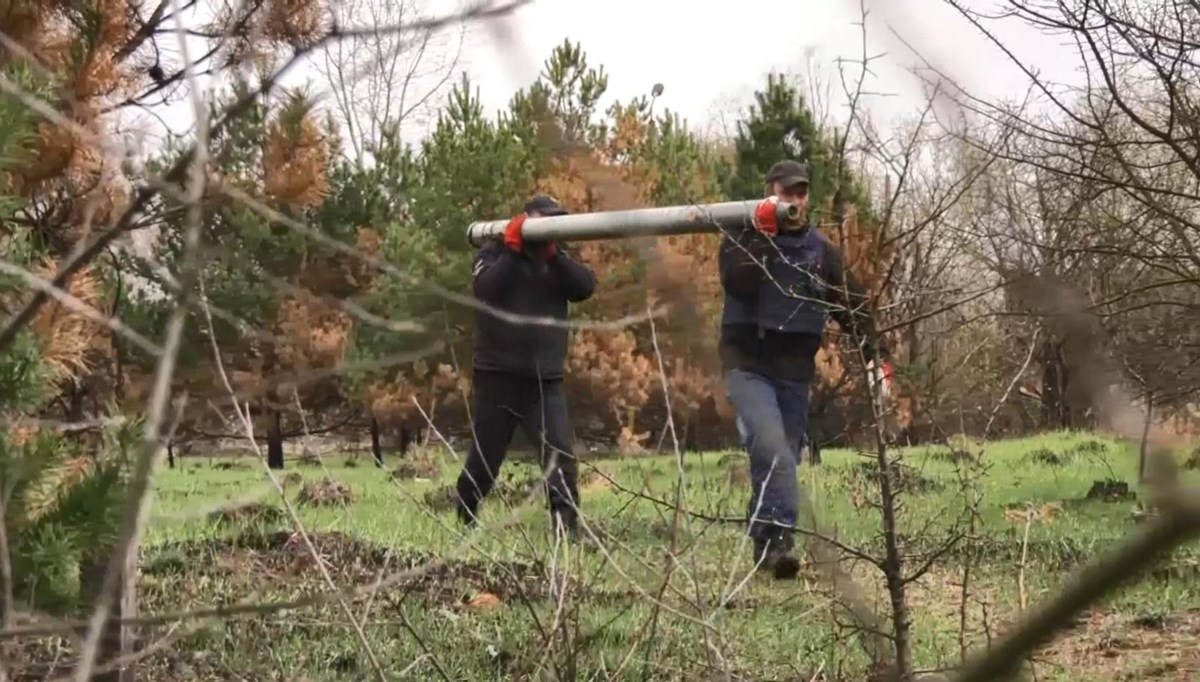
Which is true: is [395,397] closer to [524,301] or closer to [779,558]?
[524,301]

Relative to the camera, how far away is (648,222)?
59cm

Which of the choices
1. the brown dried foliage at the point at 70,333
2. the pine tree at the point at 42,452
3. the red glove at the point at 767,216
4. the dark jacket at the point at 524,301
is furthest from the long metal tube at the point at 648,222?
the dark jacket at the point at 524,301

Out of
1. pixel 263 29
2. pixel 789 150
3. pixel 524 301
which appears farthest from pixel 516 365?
pixel 263 29

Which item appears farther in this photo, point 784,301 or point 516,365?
point 516,365

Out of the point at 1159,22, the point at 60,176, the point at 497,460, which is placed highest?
the point at 1159,22

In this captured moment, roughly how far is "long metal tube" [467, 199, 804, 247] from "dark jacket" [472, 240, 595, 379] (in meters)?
3.51

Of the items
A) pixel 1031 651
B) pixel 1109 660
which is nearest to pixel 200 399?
pixel 1031 651

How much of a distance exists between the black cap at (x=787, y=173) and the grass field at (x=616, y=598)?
1.79 ft

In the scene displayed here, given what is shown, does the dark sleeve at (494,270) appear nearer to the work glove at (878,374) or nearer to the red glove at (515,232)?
the work glove at (878,374)

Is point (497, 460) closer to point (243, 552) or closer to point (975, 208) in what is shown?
point (243, 552)

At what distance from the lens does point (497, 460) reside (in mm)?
5613

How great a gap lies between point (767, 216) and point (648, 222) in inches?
5.8

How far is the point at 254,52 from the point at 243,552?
13.2 feet

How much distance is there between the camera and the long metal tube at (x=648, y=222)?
22.9 inches
